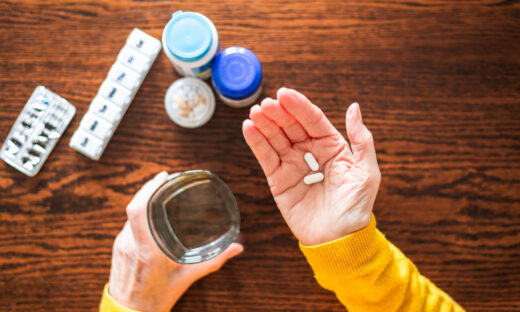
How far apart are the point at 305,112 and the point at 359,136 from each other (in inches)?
3.6

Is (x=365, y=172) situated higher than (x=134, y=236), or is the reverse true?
(x=365, y=172)

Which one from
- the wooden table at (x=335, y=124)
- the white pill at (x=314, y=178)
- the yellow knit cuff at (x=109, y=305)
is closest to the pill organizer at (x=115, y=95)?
the wooden table at (x=335, y=124)

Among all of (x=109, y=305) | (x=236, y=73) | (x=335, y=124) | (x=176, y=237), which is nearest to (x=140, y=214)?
(x=176, y=237)

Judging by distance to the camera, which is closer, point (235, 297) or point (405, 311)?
point (405, 311)

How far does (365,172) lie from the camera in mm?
608

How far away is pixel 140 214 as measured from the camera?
700mm

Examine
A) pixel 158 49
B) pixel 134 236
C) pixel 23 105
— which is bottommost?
pixel 134 236

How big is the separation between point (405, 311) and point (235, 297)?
313 mm

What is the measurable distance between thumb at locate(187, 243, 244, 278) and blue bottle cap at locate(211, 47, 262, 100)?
11.2 inches

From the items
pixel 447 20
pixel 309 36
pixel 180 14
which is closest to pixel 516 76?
pixel 447 20

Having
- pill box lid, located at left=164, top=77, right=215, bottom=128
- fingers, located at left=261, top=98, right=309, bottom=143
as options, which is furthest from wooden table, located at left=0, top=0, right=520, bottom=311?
fingers, located at left=261, top=98, right=309, bottom=143

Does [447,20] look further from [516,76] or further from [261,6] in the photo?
[261,6]

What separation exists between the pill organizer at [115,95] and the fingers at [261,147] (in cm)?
27

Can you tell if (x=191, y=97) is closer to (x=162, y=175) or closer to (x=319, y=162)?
(x=162, y=175)
